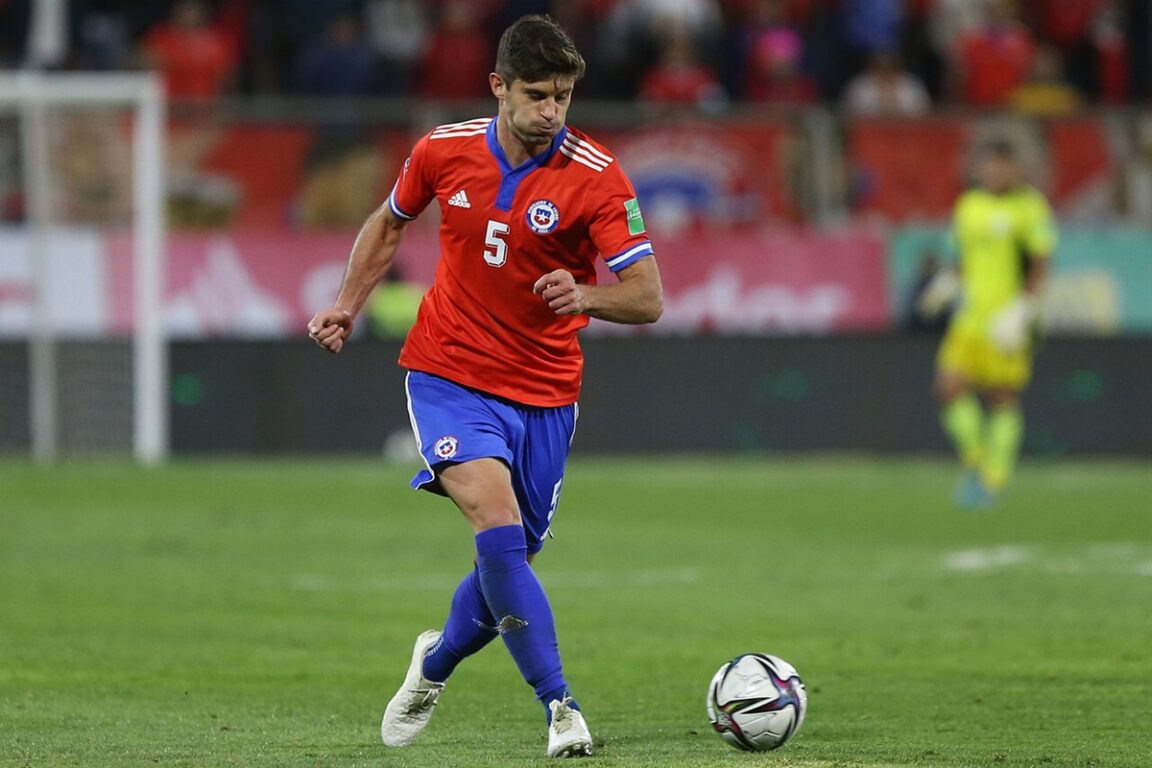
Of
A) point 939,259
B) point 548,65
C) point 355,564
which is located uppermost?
point 548,65

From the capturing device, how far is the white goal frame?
17359 mm

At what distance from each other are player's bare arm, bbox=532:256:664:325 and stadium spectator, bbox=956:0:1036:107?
1514cm

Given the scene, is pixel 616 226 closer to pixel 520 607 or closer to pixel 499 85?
pixel 499 85

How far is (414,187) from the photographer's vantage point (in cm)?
667

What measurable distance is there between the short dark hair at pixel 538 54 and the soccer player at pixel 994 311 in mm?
9944

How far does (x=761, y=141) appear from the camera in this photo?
1867 cm

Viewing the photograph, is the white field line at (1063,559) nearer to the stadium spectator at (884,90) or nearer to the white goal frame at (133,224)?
the stadium spectator at (884,90)

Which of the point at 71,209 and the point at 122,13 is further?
the point at 122,13

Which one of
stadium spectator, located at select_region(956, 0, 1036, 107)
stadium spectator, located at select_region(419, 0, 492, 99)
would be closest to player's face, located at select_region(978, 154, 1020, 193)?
stadium spectator, located at select_region(956, 0, 1036, 107)

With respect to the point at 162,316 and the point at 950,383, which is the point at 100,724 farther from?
the point at 162,316

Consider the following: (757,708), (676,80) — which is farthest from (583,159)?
(676,80)

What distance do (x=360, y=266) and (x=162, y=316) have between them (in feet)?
38.1

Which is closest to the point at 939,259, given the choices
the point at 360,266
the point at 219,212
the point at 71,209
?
the point at 219,212

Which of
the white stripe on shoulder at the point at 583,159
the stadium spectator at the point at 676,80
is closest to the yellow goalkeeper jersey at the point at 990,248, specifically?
the stadium spectator at the point at 676,80
